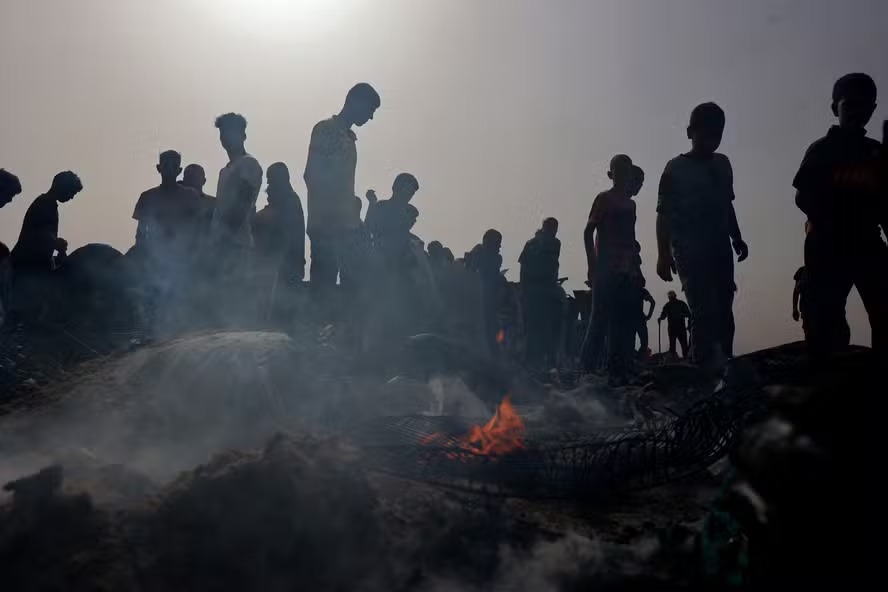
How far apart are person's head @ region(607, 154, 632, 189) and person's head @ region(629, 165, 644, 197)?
0.07 metres

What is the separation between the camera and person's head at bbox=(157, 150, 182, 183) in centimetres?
785

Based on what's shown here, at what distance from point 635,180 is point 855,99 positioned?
309cm

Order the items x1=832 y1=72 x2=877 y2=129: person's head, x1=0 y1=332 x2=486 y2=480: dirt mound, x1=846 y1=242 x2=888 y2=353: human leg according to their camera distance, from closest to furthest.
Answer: x1=0 y1=332 x2=486 y2=480: dirt mound < x1=846 y1=242 x2=888 y2=353: human leg < x1=832 y1=72 x2=877 y2=129: person's head

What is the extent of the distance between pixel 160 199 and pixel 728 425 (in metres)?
6.92

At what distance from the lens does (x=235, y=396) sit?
4.07m

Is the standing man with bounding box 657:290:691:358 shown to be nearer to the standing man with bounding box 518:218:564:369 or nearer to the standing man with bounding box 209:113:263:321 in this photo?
the standing man with bounding box 518:218:564:369

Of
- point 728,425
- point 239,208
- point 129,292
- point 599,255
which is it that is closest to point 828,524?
point 728,425

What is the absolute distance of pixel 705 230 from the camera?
18.7ft

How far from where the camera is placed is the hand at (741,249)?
19.1 ft

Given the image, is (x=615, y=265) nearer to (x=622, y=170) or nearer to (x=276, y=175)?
(x=622, y=170)

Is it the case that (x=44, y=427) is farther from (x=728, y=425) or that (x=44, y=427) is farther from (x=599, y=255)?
(x=599, y=255)

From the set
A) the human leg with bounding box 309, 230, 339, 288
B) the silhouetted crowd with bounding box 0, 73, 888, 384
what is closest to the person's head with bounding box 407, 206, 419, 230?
the silhouetted crowd with bounding box 0, 73, 888, 384

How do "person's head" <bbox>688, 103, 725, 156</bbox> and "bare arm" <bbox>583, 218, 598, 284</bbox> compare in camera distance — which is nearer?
"person's head" <bbox>688, 103, 725, 156</bbox>

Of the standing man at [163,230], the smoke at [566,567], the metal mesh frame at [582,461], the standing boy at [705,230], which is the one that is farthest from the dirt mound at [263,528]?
the standing man at [163,230]
